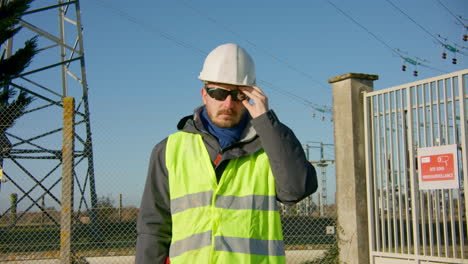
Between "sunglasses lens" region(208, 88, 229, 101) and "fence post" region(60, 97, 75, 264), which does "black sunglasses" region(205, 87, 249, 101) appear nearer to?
"sunglasses lens" region(208, 88, 229, 101)

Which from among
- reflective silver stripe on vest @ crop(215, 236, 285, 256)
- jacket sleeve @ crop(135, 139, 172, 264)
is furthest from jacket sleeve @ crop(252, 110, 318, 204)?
jacket sleeve @ crop(135, 139, 172, 264)

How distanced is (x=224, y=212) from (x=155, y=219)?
1.26ft

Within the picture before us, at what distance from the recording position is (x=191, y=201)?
226 cm

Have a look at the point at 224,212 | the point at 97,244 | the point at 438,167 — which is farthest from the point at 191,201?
the point at 97,244

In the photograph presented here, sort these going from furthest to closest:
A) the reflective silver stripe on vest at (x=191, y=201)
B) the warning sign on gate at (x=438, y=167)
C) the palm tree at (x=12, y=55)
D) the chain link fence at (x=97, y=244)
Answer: the palm tree at (x=12, y=55), the chain link fence at (x=97, y=244), the warning sign on gate at (x=438, y=167), the reflective silver stripe on vest at (x=191, y=201)

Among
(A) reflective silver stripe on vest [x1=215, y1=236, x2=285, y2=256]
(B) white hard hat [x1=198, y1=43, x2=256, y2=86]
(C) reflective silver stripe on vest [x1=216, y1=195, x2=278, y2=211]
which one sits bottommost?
(A) reflective silver stripe on vest [x1=215, y1=236, x2=285, y2=256]

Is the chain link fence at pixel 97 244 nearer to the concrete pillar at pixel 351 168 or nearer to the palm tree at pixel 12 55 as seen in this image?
the concrete pillar at pixel 351 168

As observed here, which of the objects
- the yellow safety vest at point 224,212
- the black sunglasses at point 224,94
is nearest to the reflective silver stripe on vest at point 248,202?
the yellow safety vest at point 224,212

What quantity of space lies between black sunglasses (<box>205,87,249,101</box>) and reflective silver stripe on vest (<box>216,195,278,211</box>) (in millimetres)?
472

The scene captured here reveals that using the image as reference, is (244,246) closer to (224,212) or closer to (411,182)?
(224,212)

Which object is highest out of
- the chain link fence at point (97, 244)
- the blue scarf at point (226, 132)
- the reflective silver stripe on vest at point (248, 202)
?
the blue scarf at point (226, 132)

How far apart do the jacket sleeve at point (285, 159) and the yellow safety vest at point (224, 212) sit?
0.37 feet

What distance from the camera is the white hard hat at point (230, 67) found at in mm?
2410

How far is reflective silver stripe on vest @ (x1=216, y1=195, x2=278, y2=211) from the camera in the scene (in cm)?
219
